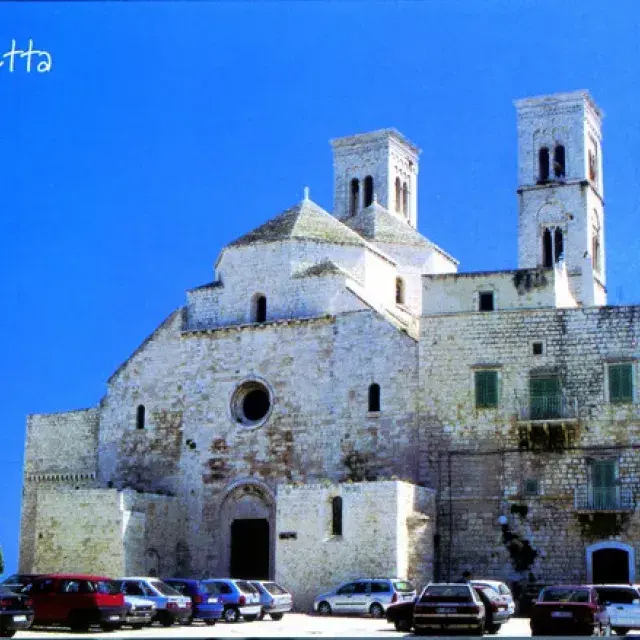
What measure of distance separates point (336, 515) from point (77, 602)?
1057 cm

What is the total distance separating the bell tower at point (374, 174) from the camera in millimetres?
51906

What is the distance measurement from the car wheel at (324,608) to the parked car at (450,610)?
23.2 ft

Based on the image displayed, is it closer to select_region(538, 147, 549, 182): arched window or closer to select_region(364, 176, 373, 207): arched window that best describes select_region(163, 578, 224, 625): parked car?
select_region(364, 176, 373, 207): arched window

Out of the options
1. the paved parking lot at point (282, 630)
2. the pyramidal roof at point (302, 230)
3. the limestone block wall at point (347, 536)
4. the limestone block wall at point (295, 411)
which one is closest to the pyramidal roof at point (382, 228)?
the pyramidal roof at point (302, 230)

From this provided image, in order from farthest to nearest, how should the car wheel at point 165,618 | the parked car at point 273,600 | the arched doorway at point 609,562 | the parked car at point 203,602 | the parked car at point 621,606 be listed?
1. the arched doorway at point 609,562
2. the parked car at point 273,600
3. the parked car at point 203,602
4. the car wheel at point 165,618
5. the parked car at point 621,606

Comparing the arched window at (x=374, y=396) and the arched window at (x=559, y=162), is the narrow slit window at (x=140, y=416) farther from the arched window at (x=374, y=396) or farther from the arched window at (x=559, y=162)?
the arched window at (x=559, y=162)

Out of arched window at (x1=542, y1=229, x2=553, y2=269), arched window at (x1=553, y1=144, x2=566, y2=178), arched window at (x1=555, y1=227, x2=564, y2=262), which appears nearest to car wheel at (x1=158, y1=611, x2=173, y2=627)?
arched window at (x1=542, y1=229, x2=553, y2=269)

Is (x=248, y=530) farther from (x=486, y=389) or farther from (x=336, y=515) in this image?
(x=486, y=389)

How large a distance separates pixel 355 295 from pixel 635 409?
9068 millimetres

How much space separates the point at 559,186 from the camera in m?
53.7

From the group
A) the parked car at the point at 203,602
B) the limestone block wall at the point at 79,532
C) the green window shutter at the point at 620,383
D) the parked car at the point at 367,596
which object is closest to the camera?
the parked car at the point at 203,602

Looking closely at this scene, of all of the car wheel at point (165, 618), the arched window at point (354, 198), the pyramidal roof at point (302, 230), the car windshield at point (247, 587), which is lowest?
the car wheel at point (165, 618)

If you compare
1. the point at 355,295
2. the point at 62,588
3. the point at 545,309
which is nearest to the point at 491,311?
the point at 545,309

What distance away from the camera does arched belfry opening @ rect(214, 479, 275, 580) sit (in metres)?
35.9
